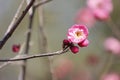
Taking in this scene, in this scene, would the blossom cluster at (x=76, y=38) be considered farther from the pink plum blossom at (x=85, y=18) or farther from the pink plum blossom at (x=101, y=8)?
the pink plum blossom at (x=85, y=18)

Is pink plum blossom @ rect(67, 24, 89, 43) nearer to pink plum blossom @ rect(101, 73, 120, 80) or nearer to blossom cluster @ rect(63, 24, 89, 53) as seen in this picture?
blossom cluster @ rect(63, 24, 89, 53)

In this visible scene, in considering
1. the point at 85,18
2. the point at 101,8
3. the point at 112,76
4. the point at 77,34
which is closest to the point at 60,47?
the point at 85,18

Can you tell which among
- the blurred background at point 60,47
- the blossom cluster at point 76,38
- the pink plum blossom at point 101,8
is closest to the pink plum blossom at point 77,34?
the blossom cluster at point 76,38

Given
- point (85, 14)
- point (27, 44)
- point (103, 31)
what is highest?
point (27, 44)

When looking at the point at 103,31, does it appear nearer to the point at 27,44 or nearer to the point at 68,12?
the point at 68,12

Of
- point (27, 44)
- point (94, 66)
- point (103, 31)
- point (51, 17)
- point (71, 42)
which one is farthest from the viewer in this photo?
point (103, 31)

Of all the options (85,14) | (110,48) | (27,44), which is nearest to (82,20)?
(85,14)

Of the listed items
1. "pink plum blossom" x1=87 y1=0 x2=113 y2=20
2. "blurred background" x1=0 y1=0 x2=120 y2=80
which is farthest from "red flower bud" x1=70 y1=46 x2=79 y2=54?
"blurred background" x1=0 y1=0 x2=120 y2=80
